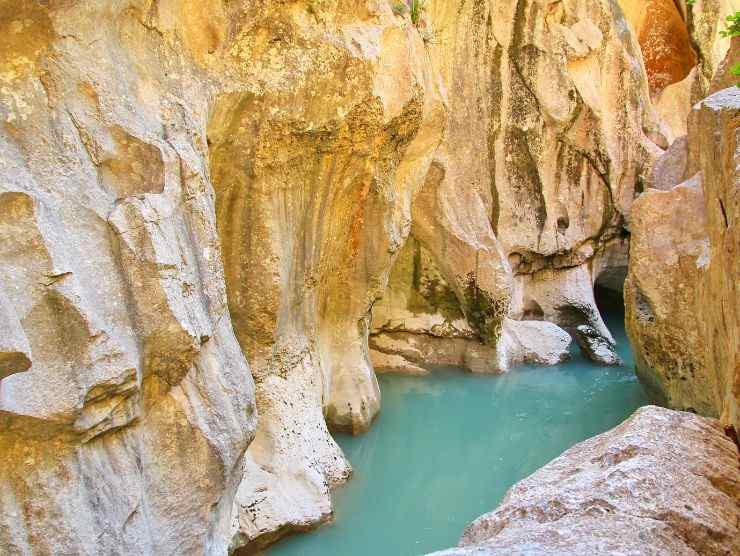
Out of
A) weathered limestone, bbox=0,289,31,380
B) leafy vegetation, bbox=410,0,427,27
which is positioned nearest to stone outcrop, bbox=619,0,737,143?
leafy vegetation, bbox=410,0,427,27

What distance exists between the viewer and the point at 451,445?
23.8ft

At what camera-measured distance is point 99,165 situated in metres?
3.42

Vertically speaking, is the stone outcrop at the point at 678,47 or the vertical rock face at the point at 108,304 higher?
the stone outcrop at the point at 678,47

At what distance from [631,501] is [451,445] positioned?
197 inches

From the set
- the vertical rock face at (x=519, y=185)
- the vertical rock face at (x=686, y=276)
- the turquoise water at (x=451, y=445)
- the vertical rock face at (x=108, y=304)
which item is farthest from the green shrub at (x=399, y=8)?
the turquoise water at (x=451, y=445)

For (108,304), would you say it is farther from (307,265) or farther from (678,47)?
(678,47)

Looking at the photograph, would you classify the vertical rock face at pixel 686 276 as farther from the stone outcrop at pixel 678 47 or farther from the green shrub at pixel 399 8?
the stone outcrop at pixel 678 47

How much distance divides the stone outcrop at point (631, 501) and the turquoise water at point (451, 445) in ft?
8.62

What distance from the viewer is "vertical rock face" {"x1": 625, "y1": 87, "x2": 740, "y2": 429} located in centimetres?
567

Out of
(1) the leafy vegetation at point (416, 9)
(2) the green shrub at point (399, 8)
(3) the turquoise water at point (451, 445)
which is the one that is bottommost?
(3) the turquoise water at point (451, 445)

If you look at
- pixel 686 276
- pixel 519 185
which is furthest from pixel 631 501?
pixel 519 185

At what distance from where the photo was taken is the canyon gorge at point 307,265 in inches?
114

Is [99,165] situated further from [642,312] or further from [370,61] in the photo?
[642,312]

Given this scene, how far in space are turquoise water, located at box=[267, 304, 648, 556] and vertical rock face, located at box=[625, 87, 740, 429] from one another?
3.59 feet
